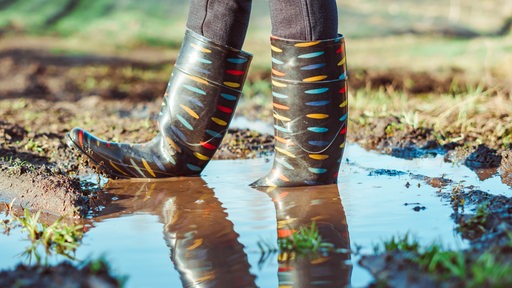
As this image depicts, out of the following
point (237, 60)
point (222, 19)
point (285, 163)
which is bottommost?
point (285, 163)

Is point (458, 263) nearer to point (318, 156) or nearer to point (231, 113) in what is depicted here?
point (318, 156)

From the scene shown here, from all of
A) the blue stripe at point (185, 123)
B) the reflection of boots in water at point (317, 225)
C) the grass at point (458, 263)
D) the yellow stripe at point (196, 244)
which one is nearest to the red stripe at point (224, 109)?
the blue stripe at point (185, 123)

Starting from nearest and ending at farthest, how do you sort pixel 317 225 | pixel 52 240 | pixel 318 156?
pixel 52 240 → pixel 317 225 → pixel 318 156

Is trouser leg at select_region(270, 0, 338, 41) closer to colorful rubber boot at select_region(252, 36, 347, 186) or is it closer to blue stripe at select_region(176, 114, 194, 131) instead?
colorful rubber boot at select_region(252, 36, 347, 186)

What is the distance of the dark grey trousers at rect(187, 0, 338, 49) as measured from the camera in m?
2.35

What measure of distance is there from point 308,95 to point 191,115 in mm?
495

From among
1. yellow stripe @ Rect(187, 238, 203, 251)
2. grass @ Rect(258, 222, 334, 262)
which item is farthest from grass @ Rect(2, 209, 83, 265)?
grass @ Rect(258, 222, 334, 262)

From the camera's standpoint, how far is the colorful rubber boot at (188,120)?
262cm

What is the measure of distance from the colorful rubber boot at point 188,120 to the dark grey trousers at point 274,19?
5 centimetres

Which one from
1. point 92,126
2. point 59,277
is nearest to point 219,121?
point 59,277

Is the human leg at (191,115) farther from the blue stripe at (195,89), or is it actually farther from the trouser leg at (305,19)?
the trouser leg at (305,19)

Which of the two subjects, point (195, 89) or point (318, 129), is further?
A: point (195, 89)

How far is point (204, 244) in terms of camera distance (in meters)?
1.93

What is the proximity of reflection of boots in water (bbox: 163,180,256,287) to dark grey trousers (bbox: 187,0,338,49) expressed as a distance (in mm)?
598
